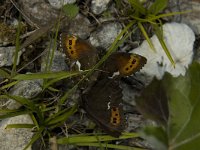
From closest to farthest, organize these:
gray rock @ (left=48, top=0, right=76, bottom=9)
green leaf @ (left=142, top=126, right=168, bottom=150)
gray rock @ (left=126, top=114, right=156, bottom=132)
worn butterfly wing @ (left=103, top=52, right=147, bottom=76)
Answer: green leaf @ (left=142, top=126, right=168, bottom=150) < worn butterfly wing @ (left=103, top=52, right=147, bottom=76) < gray rock @ (left=126, top=114, right=156, bottom=132) < gray rock @ (left=48, top=0, right=76, bottom=9)

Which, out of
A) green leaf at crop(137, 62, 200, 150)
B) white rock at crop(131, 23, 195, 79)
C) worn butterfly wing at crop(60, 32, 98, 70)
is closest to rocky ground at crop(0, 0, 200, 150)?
white rock at crop(131, 23, 195, 79)

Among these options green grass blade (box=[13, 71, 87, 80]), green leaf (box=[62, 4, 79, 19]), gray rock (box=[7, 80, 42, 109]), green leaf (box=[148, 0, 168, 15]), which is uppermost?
green leaf (box=[62, 4, 79, 19])

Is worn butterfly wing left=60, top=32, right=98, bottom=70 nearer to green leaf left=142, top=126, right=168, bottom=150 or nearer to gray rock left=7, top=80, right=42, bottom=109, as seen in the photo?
gray rock left=7, top=80, right=42, bottom=109

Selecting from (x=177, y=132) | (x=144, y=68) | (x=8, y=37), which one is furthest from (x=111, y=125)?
(x=177, y=132)

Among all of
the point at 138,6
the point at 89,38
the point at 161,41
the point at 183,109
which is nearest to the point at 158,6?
the point at 138,6

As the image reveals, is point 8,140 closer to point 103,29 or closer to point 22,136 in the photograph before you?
point 22,136

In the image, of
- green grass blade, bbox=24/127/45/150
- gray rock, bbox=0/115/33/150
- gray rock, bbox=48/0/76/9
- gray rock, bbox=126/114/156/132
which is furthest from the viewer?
gray rock, bbox=48/0/76/9

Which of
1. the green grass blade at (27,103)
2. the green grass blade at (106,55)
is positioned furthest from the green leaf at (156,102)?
the green grass blade at (27,103)

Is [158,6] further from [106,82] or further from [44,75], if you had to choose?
[44,75]
